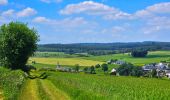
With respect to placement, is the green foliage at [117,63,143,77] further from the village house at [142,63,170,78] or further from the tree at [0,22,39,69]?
the tree at [0,22,39,69]

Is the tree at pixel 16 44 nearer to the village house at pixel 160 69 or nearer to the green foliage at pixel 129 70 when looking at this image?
the green foliage at pixel 129 70

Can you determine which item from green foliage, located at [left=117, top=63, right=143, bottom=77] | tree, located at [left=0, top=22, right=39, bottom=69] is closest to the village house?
green foliage, located at [left=117, top=63, right=143, bottom=77]

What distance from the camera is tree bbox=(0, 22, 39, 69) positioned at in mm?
95188

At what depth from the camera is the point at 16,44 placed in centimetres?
9531

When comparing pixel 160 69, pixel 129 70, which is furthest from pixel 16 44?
pixel 160 69

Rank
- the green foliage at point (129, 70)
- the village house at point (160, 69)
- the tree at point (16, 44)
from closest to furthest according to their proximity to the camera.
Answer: the tree at point (16, 44) → the green foliage at point (129, 70) → the village house at point (160, 69)

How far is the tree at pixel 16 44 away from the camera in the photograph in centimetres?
9519

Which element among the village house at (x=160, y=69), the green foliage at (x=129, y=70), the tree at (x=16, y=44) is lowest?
the village house at (x=160, y=69)

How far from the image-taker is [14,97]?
35.7 metres

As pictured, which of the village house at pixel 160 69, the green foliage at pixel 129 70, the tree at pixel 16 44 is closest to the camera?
the tree at pixel 16 44

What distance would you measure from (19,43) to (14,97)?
6012cm

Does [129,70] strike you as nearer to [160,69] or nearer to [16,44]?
[160,69]

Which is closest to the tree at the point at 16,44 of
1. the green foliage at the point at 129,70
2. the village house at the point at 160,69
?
the green foliage at the point at 129,70

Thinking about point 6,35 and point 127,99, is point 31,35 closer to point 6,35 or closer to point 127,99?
point 6,35
